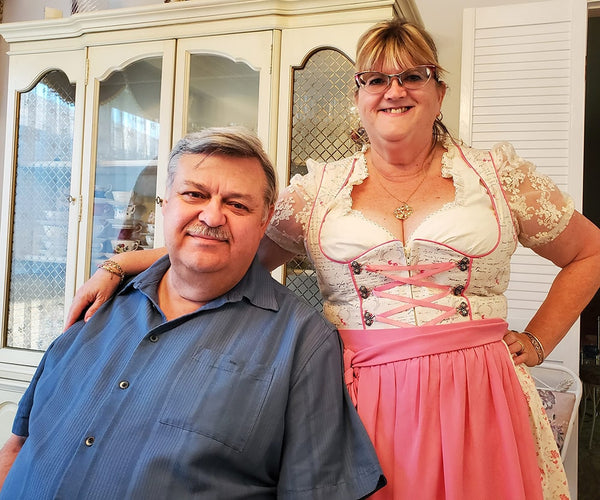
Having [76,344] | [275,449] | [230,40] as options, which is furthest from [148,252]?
[230,40]

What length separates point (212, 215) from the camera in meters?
0.99

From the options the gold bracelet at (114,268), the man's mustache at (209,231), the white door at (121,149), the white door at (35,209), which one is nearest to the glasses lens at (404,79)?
the man's mustache at (209,231)

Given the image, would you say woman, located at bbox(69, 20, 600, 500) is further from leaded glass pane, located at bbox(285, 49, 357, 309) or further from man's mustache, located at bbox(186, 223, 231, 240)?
leaded glass pane, located at bbox(285, 49, 357, 309)

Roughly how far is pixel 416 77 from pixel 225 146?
1.40 ft

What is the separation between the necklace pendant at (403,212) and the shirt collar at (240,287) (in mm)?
313

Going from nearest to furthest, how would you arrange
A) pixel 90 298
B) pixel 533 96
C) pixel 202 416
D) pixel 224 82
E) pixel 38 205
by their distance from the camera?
pixel 202 416 < pixel 90 298 < pixel 533 96 < pixel 224 82 < pixel 38 205

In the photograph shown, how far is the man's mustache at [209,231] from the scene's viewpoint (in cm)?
100

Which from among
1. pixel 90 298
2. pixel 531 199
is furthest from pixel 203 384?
pixel 531 199

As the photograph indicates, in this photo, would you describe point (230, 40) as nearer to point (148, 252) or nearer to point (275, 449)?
point (148, 252)

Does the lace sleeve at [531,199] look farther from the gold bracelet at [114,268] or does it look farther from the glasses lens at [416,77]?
the gold bracelet at [114,268]

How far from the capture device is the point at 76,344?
3.40ft

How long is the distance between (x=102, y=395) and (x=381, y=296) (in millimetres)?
578

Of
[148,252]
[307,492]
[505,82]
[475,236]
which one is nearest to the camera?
[307,492]

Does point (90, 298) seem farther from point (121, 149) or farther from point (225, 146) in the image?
point (121, 149)
